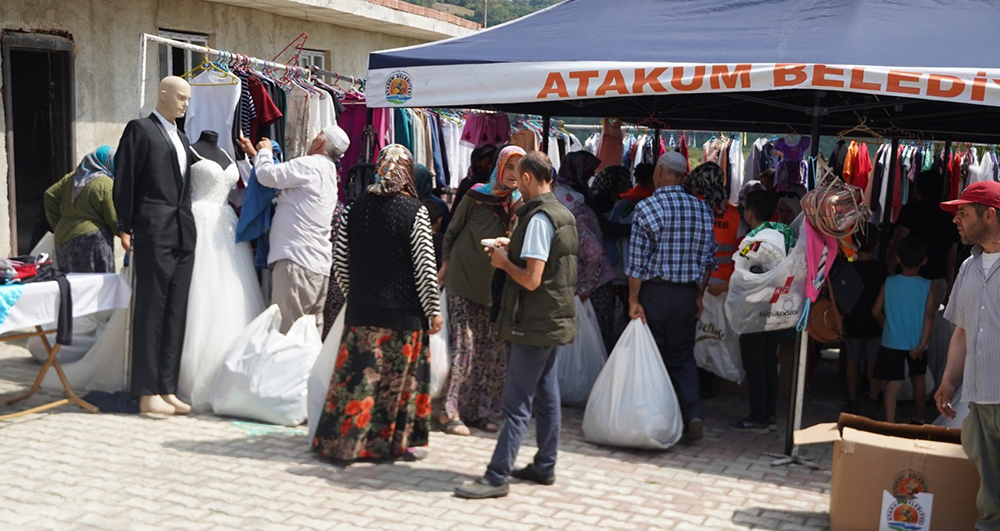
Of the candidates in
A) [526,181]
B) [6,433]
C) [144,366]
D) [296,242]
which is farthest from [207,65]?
[526,181]

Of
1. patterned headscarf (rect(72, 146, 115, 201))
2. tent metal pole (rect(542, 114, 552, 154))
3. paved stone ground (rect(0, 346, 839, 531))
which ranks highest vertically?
tent metal pole (rect(542, 114, 552, 154))

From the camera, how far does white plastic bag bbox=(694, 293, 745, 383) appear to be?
677 cm

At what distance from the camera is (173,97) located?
20.1ft

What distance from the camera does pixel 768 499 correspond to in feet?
16.7

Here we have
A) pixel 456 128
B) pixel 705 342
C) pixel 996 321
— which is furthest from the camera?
pixel 456 128

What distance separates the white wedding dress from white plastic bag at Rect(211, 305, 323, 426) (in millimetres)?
210

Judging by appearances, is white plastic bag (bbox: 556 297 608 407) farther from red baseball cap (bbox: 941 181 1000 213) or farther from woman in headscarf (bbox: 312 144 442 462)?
red baseball cap (bbox: 941 181 1000 213)

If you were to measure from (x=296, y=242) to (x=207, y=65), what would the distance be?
1.79m

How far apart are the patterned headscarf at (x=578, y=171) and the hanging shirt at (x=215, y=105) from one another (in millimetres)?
2409

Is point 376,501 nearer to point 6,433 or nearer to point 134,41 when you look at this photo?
point 6,433

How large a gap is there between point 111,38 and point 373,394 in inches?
266

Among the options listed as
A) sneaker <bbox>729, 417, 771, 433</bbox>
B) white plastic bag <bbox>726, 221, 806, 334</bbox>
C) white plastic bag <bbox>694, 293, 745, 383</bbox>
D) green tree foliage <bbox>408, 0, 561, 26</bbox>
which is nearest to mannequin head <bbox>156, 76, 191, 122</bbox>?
white plastic bag <bbox>726, 221, 806, 334</bbox>

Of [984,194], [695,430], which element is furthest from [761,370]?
[984,194]

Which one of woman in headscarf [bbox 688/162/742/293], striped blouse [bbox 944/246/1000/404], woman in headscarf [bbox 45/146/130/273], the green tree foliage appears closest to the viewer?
striped blouse [bbox 944/246/1000/404]
